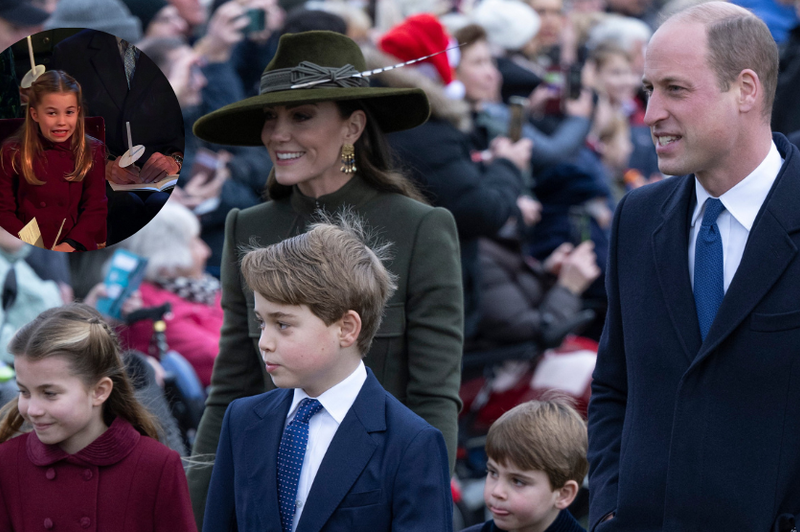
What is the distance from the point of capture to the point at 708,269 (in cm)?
220

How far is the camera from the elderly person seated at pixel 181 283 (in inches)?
198

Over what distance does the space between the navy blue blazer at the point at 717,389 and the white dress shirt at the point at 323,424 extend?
0.61 meters

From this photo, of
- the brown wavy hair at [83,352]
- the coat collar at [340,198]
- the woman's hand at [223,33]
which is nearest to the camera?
the brown wavy hair at [83,352]

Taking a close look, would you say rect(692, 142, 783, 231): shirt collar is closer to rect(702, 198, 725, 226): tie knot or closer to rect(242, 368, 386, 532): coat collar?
rect(702, 198, 725, 226): tie knot

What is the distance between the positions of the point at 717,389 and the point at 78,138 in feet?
4.87

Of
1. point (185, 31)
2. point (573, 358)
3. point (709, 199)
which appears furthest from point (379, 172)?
point (185, 31)

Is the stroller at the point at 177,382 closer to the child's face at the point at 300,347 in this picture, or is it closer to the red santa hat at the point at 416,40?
the red santa hat at the point at 416,40

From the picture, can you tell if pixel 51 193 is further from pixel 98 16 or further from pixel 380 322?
pixel 98 16

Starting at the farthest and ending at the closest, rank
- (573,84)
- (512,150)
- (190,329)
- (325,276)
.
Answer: (573,84) → (512,150) → (190,329) → (325,276)

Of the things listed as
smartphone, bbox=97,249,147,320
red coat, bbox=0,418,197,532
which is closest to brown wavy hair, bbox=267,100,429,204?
red coat, bbox=0,418,197,532

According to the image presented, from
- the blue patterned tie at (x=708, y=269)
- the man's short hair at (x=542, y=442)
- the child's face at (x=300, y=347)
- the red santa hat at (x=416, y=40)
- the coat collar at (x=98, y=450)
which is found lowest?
the man's short hair at (x=542, y=442)

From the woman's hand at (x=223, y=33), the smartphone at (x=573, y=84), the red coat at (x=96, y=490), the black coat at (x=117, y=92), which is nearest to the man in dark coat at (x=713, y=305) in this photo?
the red coat at (x=96, y=490)

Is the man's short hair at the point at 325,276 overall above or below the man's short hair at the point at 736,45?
below

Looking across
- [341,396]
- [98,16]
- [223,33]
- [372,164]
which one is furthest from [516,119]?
[341,396]
